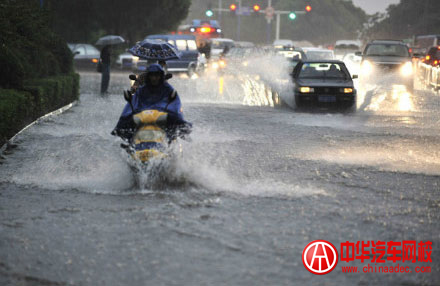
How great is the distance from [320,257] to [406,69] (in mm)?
25487

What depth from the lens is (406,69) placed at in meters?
30.7

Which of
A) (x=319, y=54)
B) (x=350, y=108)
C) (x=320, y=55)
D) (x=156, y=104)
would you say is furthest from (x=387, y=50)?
(x=156, y=104)

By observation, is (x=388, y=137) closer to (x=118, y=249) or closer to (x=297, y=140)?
(x=297, y=140)

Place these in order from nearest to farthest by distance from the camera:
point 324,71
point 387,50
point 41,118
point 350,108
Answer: point 41,118
point 350,108
point 324,71
point 387,50

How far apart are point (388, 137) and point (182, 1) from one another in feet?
130

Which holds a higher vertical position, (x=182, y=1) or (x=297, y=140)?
(x=182, y=1)

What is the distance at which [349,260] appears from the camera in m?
6.42

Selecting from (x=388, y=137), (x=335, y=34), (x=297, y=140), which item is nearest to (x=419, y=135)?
(x=388, y=137)

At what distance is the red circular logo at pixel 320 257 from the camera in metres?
6.16

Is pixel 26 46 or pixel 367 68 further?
pixel 367 68

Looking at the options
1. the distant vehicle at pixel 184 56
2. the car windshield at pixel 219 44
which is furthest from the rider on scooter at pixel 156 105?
the car windshield at pixel 219 44

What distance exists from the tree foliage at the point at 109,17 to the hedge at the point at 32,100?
24.2 metres

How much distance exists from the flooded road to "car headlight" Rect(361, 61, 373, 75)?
1495 centimetres

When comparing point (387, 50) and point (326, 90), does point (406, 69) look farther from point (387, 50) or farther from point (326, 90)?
point (326, 90)
